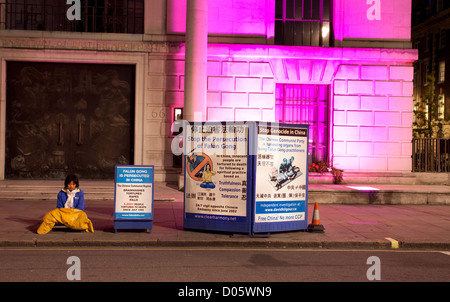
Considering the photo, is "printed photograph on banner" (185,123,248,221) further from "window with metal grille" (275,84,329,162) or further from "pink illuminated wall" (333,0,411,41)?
"pink illuminated wall" (333,0,411,41)

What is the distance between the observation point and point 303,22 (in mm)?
19812

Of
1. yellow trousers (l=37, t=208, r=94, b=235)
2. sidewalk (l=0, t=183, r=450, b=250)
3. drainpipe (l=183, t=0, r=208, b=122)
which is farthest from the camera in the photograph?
drainpipe (l=183, t=0, r=208, b=122)

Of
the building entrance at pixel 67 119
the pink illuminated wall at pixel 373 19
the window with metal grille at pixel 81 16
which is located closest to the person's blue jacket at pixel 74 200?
the building entrance at pixel 67 119

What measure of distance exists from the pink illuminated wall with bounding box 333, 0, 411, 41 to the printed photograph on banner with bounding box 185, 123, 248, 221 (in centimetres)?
1082

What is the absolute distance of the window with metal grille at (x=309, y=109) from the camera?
766 inches

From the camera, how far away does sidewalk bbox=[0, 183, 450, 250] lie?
9.51m

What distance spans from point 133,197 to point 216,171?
1.74 metres

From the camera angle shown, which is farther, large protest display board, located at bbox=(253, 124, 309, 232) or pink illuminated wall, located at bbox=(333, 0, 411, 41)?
pink illuminated wall, located at bbox=(333, 0, 411, 41)

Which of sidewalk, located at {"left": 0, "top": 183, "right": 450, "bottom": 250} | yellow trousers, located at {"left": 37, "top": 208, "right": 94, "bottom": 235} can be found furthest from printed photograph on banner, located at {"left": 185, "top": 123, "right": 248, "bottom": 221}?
yellow trousers, located at {"left": 37, "top": 208, "right": 94, "bottom": 235}

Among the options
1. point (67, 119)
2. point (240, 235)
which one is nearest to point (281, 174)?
point (240, 235)

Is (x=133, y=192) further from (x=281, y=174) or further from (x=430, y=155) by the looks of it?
(x=430, y=155)

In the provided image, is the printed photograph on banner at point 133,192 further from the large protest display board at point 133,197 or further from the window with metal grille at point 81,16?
the window with metal grille at point 81,16

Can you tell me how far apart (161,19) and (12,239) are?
11.5 meters
